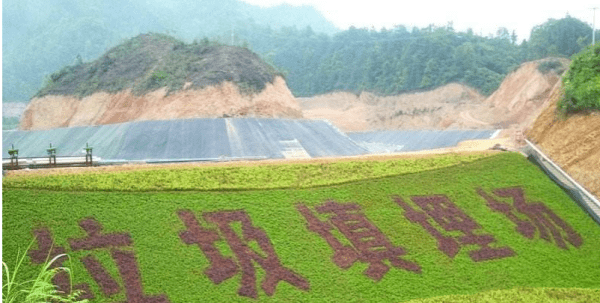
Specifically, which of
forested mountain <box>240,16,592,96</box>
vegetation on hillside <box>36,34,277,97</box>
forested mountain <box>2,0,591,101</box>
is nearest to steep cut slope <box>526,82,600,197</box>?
vegetation on hillside <box>36,34,277,97</box>

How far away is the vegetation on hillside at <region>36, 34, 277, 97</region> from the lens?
139ft

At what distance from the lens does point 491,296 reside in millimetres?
15500

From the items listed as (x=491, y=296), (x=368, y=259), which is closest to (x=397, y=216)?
(x=368, y=259)

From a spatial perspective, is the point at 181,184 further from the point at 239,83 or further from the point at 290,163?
the point at 239,83

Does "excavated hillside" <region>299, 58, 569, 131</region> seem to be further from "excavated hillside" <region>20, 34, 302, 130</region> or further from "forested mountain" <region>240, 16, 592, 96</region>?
"excavated hillside" <region>20, 34, 302, 130</region>

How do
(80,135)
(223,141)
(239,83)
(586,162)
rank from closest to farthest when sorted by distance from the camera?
(586,162) < (223,141) < (80,135) < (239,83)

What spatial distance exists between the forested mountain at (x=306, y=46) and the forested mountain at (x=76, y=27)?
0.18 meters

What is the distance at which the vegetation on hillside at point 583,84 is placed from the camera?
2325 cm

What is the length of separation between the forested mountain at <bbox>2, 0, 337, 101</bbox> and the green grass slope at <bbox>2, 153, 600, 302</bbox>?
5762cm

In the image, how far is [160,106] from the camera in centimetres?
4081

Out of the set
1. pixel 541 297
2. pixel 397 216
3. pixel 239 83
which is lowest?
pixel 541 297

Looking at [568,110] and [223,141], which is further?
[223,141]

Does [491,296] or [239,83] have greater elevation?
[239,83]

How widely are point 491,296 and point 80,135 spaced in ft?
89.1
